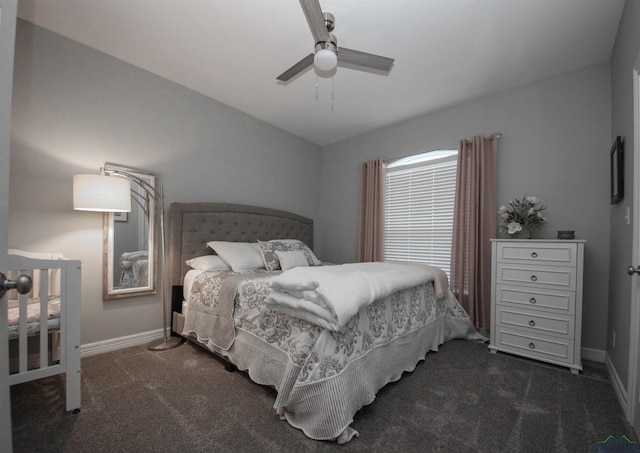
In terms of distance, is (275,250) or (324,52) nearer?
(324,52)

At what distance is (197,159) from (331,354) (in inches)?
101

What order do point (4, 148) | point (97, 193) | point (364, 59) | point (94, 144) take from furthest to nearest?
point (94, 144), point (97, 193), point (364, 59), point (4, 148)

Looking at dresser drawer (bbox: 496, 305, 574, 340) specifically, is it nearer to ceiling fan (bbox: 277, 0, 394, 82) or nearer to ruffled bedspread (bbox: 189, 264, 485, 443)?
ruffled bedspread (bbox: 189, 264, 485, 443)

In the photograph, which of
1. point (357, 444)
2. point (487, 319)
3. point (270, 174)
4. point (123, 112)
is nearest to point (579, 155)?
point (487, 319)

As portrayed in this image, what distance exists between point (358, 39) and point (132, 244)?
2.63 m

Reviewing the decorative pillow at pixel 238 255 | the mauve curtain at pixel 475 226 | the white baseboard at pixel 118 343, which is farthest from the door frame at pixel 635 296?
the white baseboard at pixel 118 343

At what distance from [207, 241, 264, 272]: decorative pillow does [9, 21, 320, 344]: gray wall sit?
2.07 ft

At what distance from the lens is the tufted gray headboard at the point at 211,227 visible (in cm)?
289

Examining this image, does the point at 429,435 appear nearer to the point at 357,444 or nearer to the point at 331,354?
the point at 357,444

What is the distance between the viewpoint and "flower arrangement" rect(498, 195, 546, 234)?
2572mm

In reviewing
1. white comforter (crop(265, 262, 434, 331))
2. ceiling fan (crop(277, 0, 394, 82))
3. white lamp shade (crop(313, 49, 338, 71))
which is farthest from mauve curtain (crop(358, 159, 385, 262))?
white lamp shade (crop(313, 49, 338, 71))

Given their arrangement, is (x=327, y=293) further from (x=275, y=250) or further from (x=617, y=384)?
(x=617, y=384)

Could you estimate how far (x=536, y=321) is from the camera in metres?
2.35

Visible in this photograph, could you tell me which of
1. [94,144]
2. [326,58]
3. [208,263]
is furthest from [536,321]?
[94,144]
